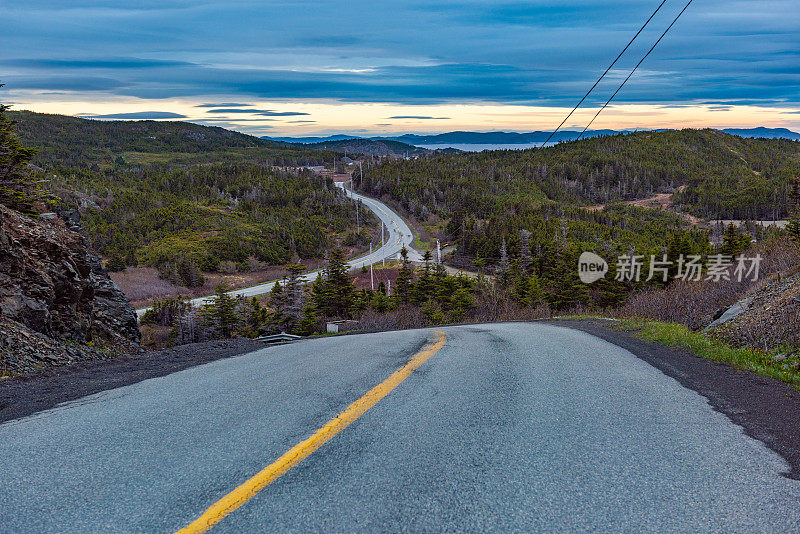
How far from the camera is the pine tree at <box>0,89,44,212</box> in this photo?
12.6 metres

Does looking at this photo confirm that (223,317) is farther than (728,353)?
Yes

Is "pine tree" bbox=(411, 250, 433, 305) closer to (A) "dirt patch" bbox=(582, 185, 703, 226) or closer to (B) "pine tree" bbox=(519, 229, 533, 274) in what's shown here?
(B) "pine tree" bbox=(519, 229, 533, 274)

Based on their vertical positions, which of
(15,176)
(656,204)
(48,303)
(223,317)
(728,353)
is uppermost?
(15,176)

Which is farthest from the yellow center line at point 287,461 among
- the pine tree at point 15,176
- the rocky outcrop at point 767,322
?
the pine tree at point 15,176

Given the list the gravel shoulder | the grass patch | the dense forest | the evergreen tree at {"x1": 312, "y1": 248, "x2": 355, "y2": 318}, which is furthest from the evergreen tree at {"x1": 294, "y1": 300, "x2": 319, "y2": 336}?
the dense forest

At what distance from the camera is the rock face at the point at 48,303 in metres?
9.09

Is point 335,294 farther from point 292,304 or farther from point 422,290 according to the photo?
point 422,290

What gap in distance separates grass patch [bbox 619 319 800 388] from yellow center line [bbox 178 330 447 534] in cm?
527

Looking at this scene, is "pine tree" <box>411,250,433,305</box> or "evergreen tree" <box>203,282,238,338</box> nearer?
"evergreen tree" <box>203,282,238,338</box>

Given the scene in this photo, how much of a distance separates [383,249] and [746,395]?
80.3 m

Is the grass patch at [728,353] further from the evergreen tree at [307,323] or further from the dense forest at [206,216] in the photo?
the dense forest at [206,216]

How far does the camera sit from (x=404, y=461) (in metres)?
3.16

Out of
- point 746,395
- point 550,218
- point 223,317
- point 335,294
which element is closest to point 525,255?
point 335,294

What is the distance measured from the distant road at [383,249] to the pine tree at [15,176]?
106 feet
